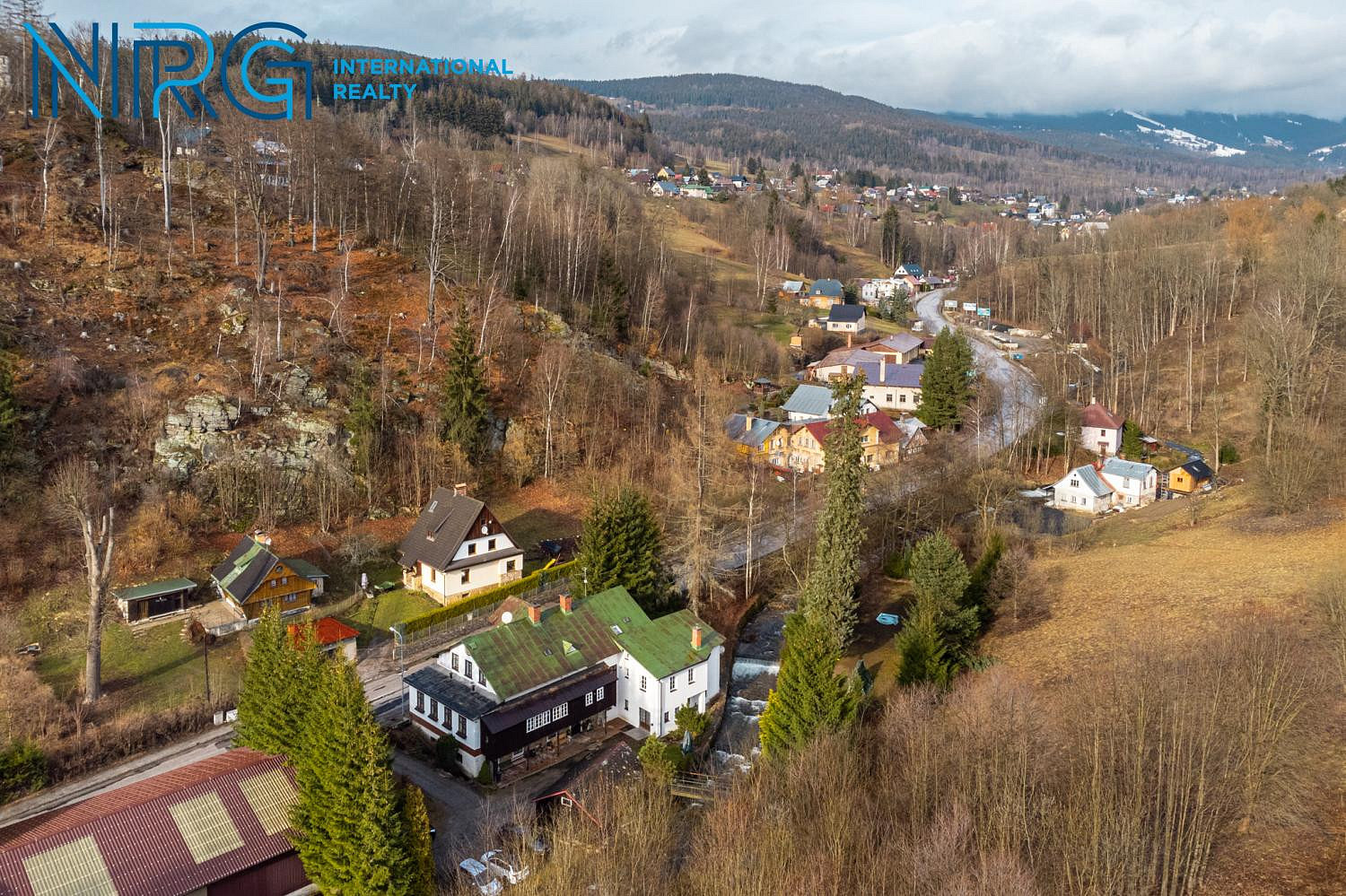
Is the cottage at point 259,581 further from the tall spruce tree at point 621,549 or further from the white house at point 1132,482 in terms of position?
the white house at point 1132,482

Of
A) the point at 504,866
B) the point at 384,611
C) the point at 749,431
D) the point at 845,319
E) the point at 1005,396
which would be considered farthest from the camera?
the point at 845,319

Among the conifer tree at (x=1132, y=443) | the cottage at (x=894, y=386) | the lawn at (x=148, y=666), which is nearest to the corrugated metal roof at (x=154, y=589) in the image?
the lawn at (x=148, y=666)

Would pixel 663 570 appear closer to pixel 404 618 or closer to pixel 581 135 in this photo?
pixel 404 618

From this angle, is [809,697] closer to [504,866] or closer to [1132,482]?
[504,866]

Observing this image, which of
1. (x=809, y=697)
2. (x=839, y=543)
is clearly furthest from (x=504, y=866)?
(x=839, y=543)

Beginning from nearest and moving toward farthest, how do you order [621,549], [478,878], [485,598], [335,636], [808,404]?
[478,878] < [335,636] < [621,549] < [485,598] < [808,404]

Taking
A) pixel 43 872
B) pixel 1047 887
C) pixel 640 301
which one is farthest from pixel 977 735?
pixel 640 301
